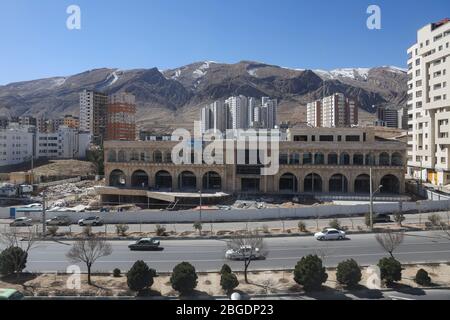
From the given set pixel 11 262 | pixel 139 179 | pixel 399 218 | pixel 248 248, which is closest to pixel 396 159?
pixel 399 218

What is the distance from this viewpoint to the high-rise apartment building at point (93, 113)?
104 meters

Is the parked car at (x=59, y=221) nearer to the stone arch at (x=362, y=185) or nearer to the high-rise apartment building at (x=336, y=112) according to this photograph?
the stone arch at (x=362, y=185)

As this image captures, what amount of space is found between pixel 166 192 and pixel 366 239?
77.4 feet

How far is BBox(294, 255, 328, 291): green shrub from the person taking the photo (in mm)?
14383

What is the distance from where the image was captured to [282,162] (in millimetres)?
43125

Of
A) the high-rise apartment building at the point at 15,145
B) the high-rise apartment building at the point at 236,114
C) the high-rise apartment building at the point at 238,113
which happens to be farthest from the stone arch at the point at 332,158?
the high-rise apartment building at the point at 238,113

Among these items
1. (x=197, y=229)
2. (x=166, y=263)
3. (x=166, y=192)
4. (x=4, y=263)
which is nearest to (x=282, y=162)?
(x=166, y=192)

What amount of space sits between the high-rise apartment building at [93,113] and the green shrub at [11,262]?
89944 mm

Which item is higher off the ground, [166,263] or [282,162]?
[282,162]

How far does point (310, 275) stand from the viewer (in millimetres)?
14383

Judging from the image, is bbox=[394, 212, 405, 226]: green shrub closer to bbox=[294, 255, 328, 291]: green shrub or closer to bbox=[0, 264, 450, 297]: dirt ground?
bbox=[0, 264, 450, 297]: dirt ground
